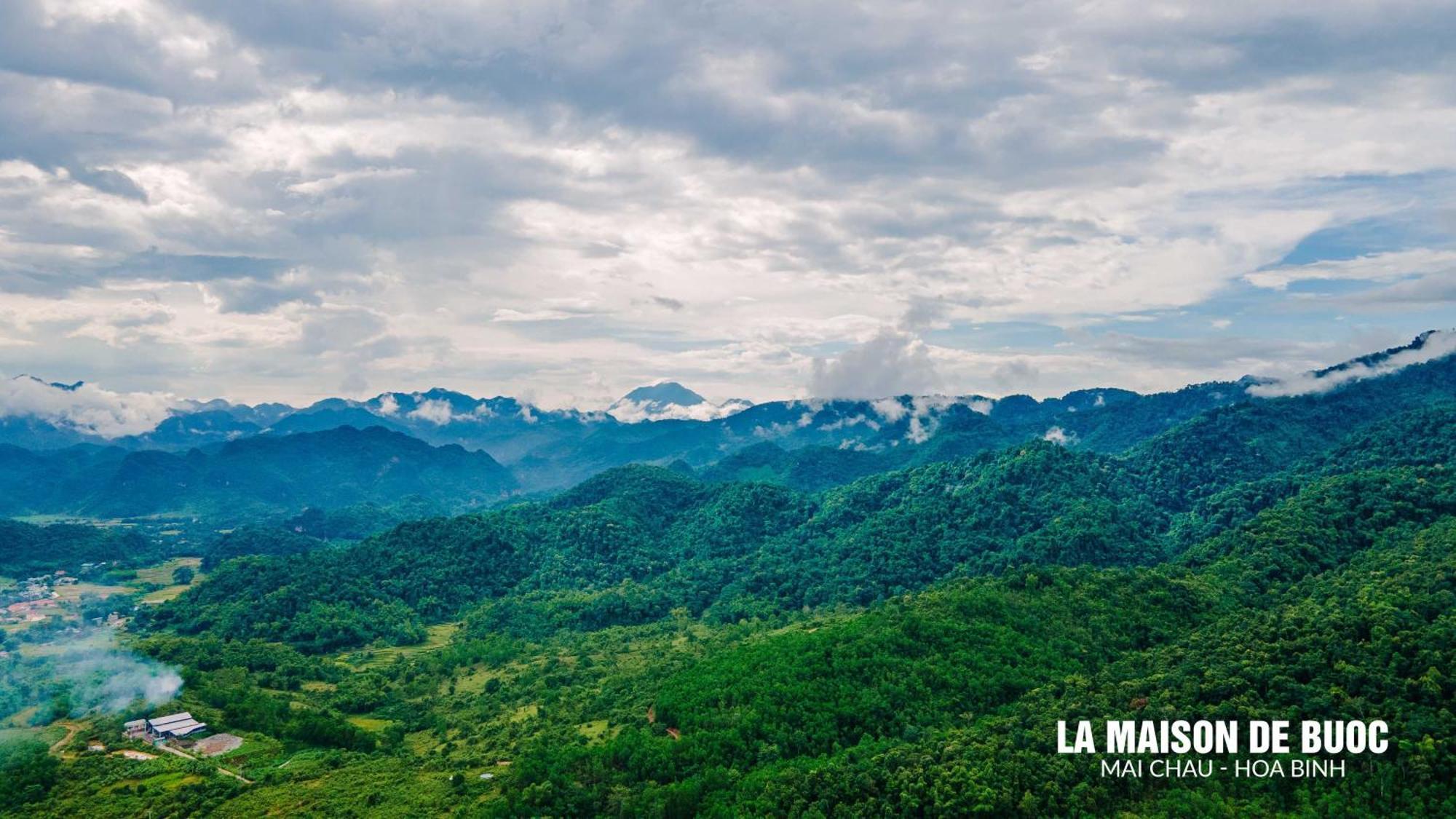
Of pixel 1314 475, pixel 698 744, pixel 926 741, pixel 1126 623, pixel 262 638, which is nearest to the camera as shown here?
pixel 926 741

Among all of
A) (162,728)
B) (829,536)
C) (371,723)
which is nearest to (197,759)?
(162,728)

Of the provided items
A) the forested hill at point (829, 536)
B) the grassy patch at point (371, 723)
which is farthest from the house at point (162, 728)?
the forested hill at point (829, 536)

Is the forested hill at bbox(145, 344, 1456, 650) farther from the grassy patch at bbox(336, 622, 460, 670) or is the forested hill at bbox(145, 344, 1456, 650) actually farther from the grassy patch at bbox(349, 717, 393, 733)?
the grassy patch at bbox(349, 717, 393, 733)

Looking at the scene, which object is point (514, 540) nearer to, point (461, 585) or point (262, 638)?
point (461, 585)

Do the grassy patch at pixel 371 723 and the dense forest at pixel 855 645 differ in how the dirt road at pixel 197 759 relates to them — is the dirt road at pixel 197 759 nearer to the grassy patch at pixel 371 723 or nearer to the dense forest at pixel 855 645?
the dense forest at pixel 855 645

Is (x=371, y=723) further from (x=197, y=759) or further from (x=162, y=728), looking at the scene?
(x=197, y=759)

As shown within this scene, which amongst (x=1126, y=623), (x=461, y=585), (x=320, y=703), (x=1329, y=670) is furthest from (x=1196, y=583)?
(x=461, y=585)

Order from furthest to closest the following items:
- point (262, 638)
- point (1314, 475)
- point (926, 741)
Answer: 1. point (1314, 475)
2. point (262, 638)
3. point (926, 741)

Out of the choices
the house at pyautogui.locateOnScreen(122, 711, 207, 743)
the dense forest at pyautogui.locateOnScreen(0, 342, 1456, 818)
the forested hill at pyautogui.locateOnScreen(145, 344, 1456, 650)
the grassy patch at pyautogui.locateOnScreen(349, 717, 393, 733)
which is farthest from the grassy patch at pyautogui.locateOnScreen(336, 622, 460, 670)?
the house at pyautogui.locateOnScreen(122, 711, 207, 743)
